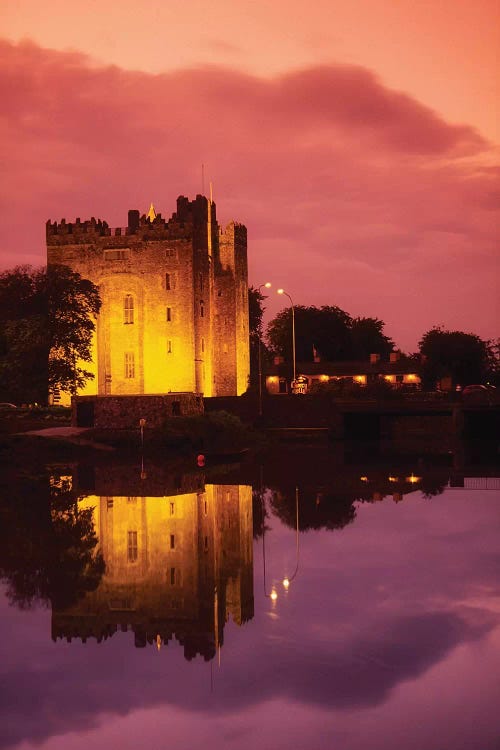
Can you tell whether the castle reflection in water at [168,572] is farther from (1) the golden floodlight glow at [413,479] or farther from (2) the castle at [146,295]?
(2) the castle at [146,295]

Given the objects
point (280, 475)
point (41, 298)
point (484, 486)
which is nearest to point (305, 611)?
point (484, 486)

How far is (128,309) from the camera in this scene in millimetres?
72688

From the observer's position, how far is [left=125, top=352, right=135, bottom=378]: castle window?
72500 mm

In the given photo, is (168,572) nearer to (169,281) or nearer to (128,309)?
(169,281)

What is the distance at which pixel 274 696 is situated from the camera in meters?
11.2

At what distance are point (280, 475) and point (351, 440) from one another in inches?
1200

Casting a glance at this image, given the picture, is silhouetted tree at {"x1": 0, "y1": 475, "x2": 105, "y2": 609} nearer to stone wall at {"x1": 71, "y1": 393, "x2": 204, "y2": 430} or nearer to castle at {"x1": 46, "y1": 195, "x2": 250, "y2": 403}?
stone wall at {"x1": 71, "y1": 393, "x2": 204, "y2": 430}

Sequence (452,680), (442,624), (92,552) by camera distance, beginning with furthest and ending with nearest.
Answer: (92,552) → (442,624) → (452,680)

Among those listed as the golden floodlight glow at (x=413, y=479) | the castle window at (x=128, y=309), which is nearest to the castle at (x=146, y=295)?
the castle window at (x=128, y=309)

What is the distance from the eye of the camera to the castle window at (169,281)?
7200 centimetres

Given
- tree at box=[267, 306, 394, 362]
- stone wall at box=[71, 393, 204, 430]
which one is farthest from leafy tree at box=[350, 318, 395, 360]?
stone wall at box=[71, 393, 204, 430]

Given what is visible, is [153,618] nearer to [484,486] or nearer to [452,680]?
[452,680]

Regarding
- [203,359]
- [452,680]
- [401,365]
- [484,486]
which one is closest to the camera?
[452,680]

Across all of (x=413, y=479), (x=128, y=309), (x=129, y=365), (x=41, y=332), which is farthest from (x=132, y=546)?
(x=128, y=309)
